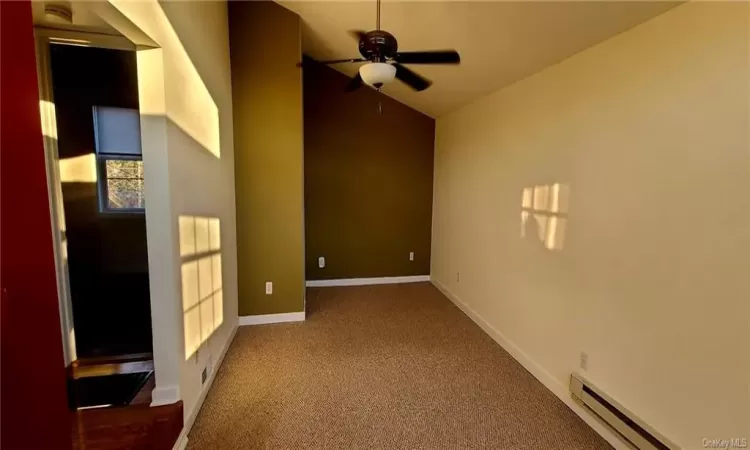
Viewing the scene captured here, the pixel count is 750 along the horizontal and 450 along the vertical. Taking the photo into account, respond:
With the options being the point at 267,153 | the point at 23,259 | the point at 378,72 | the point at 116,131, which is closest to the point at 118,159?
the point at 116,131

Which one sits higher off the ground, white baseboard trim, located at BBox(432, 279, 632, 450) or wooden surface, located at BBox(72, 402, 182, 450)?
wooden surface, located at BBox(72, 402, 182, 450)

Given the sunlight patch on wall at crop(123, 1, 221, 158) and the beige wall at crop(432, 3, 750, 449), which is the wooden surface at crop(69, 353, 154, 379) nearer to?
the sunlight patch on wall at crop(123, 1, 221, 158)

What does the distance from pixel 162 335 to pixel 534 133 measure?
2871 millimetres

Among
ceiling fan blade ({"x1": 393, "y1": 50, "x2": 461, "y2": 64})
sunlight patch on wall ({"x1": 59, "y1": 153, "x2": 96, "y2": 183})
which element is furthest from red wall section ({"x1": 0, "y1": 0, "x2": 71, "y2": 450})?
sunlight patch on wall ({"x1": 59, "y1": 153, "x2": 96, "y2": 183})

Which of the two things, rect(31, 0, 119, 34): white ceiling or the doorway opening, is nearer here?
rect(31, 0, 119, 34): white ceiling

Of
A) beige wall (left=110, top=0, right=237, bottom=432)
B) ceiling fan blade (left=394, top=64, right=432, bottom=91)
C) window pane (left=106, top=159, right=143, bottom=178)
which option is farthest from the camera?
window pane (left=106, top=159, right=143, bottom=178)

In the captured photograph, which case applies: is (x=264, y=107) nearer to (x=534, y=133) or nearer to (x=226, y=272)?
(x=226, y=272)

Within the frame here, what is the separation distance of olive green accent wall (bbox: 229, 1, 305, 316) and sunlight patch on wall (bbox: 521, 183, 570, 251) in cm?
215

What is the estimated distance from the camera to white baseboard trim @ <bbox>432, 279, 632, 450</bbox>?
2.00 metres

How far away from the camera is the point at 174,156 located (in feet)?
6.19

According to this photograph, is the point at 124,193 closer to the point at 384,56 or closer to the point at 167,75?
the point at 167,75

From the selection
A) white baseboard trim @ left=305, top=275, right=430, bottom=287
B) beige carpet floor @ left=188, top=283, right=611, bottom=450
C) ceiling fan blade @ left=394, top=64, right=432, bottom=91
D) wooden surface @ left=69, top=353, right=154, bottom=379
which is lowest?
beige carpet floor @ left=188, top=283, right=611, bottom=450

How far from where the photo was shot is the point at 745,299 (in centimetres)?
140

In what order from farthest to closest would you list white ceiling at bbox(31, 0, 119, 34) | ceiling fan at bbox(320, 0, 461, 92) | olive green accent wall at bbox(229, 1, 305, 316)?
olive green accent wall at bbox(229, 1, 305, 316), ceiling fan at bbox(320, 0, 461, 92), white ceiling at bbox(31, 0, 119, 34)
